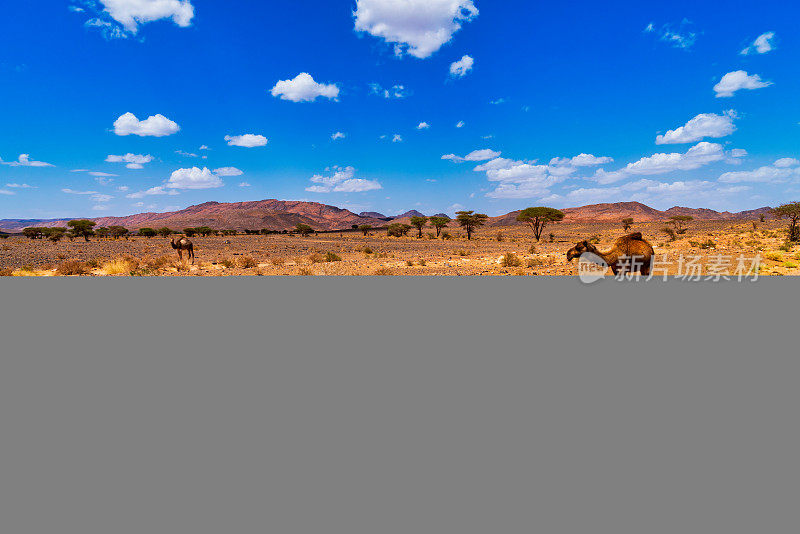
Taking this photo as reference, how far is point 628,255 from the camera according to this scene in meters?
9.93

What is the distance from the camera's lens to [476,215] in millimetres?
55531

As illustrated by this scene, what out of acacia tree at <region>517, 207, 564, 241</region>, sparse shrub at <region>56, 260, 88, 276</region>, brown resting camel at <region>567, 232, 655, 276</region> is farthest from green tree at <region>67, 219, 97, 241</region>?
brown resting camel at <region>567, 232, 655, 276</region>

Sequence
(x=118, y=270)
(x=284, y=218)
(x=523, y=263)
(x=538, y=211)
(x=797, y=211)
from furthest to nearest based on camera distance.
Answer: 1. (x=284, y=218)
2. (x=538, y=211)
3. (x=797, y=211)
4. (x=523, y=263)
5. (x=118, y=270)

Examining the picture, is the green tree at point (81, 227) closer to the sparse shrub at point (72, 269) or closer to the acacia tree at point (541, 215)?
the sparse shrub at point (72, 269)

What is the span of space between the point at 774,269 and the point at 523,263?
25.1ft

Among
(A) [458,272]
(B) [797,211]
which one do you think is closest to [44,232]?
(A) [458,272]

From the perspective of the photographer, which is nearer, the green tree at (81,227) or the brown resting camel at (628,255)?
the brown resting camel at (628,255)

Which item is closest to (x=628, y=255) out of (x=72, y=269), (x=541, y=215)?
(x=72, y=269)

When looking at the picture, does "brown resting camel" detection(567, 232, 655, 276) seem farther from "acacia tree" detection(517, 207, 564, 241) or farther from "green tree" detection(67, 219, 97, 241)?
"green tree" detection(67, 219, 97, 241)

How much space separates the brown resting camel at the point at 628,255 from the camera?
9.84 m

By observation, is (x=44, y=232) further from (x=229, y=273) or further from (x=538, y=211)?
(x=538, y=211)

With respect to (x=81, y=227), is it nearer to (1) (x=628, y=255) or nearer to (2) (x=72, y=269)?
(2) (x=72, y=269)

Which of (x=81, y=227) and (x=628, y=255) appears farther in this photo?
(x=81, y=227)

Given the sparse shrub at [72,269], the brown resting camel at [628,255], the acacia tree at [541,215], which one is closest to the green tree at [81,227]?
the sparse shrub at [72,269]
